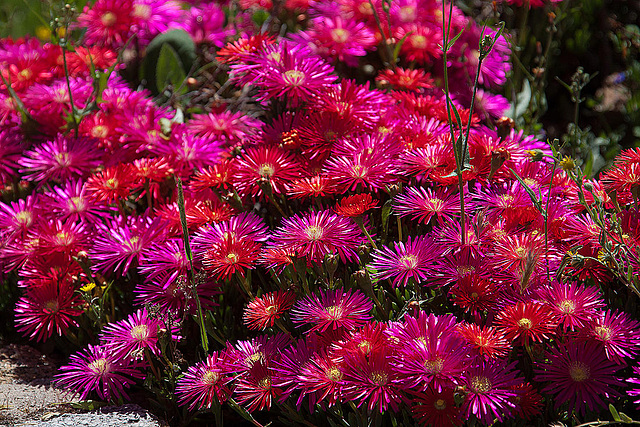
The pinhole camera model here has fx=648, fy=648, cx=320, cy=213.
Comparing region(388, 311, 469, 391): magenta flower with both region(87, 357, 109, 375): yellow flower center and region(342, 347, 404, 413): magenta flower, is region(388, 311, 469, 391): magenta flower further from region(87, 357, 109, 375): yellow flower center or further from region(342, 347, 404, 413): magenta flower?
region(87, 357, 109, 375): yellow flower center

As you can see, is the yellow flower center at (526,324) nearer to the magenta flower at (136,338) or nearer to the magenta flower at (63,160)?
the magenta flower at (136,338)

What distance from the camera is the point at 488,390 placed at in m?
1.12

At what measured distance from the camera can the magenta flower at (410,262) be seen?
128 cm

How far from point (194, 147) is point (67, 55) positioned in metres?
0.84

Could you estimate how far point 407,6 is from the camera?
233 cm

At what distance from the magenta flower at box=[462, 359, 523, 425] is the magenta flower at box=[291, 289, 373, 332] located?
0.75 feet

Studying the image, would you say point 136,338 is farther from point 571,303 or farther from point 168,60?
point 168,60

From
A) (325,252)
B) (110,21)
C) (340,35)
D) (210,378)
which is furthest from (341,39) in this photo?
(210,378)

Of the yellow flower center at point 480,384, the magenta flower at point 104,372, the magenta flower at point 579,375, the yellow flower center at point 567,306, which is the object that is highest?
the yellow flower center at point 567,306

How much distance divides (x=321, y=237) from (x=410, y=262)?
186 mm

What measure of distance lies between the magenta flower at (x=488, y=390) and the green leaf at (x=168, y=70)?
1599 mm

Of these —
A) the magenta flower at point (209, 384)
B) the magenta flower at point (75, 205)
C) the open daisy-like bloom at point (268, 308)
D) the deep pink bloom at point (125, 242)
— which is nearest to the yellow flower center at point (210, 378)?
the magenta flower at point (209, 384)

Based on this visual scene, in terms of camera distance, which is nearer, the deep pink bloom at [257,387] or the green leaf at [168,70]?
the deep pink bloom at [257,387]

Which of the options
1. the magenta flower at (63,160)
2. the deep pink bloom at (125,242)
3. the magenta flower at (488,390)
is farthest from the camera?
the magenta flower at (63,160)
